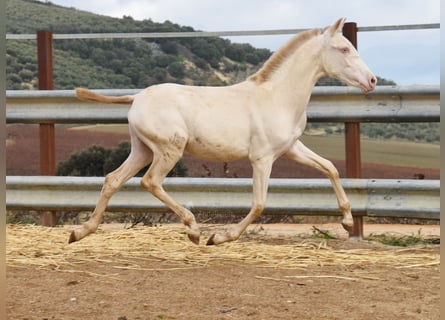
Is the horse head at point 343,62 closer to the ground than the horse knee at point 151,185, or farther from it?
farther from it

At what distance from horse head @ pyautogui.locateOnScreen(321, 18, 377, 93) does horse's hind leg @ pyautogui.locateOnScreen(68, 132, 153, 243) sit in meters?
1.60

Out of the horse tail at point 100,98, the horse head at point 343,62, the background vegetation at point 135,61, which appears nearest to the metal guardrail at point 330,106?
the horse head at point 343,62

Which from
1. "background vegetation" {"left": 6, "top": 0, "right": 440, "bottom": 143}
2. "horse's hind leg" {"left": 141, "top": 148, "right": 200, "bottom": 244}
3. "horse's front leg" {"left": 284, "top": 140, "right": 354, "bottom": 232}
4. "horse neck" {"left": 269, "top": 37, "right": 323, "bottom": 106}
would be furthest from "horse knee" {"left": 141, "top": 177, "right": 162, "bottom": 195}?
"background vegetation" {"left": 6, "top": 0, "right": 440, "bottom": 143}

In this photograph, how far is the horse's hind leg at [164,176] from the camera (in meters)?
5.63

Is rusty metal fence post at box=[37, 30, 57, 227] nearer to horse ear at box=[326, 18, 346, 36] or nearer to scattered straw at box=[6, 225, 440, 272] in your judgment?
scattered straw at box=[6, 225, 440, 272]

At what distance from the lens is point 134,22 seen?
42969 millimetres

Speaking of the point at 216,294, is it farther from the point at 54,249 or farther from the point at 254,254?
the point at 54,249

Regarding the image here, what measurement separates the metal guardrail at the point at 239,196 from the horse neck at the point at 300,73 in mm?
965

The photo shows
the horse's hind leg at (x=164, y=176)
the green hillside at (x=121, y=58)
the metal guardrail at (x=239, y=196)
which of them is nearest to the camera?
the horse's hind leg at (x=164, y=176)

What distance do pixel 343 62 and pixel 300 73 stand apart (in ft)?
1.17

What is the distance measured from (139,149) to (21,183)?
190cm

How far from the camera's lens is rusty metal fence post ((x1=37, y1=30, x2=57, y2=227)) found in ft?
24.8

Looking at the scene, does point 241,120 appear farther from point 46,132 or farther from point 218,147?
point 46,132

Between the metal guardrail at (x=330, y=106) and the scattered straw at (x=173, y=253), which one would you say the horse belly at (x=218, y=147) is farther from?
the metal guardrail at (x=330, y=106)
